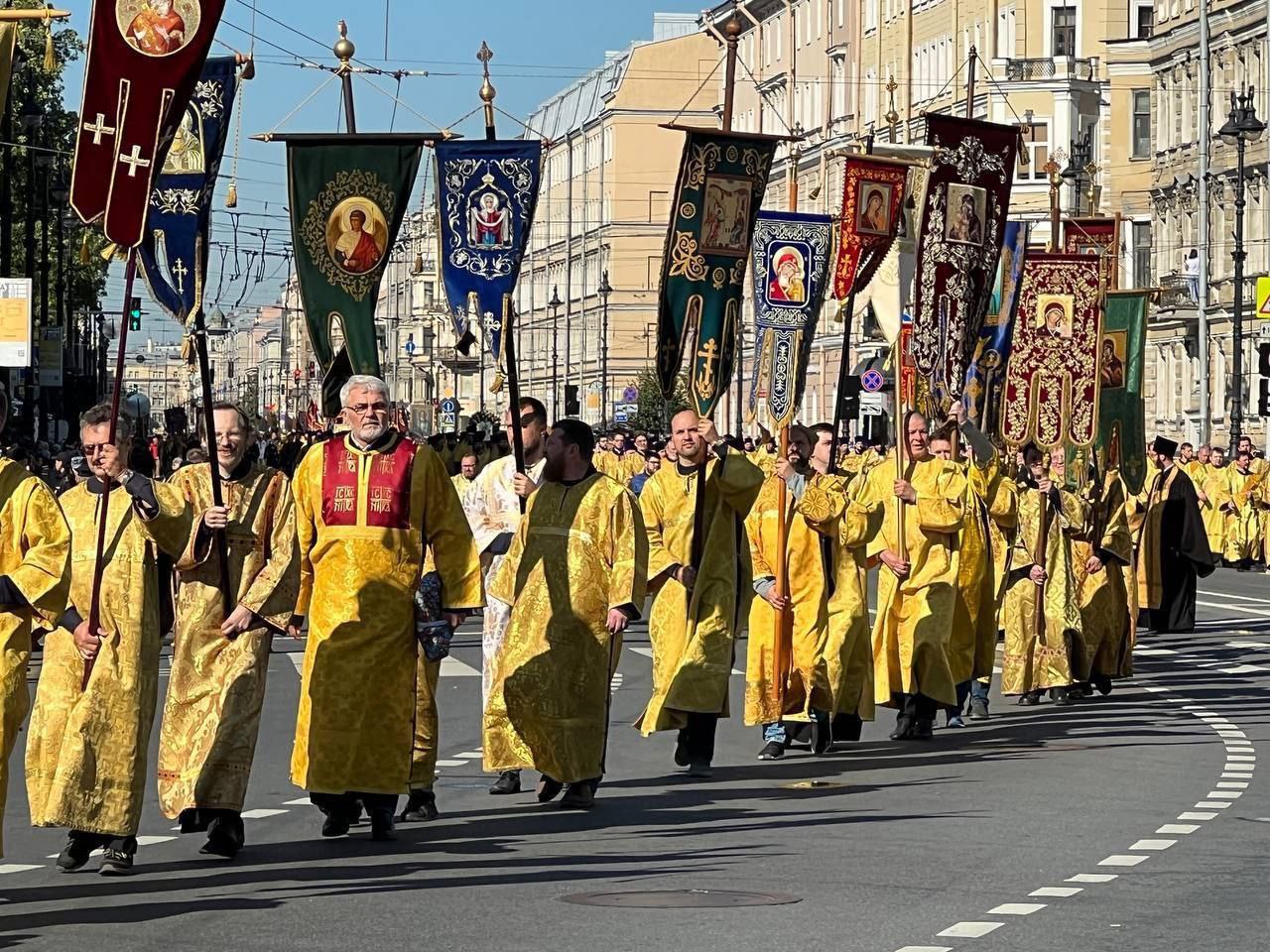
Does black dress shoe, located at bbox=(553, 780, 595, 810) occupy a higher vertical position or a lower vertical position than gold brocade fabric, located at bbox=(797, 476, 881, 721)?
lower

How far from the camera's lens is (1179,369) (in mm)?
65125

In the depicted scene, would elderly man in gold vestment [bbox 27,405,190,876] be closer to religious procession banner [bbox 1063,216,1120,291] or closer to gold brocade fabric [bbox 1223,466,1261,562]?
religious procession banner [bbox 1063,216,1120,291]

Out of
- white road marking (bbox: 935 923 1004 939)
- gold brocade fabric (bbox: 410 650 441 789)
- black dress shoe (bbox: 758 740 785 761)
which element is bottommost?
black dress shoe (bbox: 758 740 785 761)

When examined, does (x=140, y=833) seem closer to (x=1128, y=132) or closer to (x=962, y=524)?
(x=962, y=524)

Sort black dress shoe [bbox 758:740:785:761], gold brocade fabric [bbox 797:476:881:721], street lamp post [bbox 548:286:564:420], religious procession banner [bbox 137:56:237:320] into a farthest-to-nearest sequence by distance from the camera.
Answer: street lamp post [bbox 548:286:564:420] < religious procession banner [bbox 137:56:237:320] < gold brocade fabric [bbox 797:476:881:721] < black dress shoe [bbox 758:740:785:761]

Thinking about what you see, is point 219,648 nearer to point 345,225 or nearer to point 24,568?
point 24,568

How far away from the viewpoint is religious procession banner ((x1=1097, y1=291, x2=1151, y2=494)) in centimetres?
2402

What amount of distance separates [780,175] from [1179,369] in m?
28.3

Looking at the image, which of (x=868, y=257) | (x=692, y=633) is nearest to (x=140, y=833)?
(x=692, y=633)

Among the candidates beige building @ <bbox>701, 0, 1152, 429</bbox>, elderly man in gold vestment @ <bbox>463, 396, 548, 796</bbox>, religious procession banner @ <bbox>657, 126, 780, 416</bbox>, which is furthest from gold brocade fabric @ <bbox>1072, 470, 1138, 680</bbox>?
beige building @ <bbox>701, 0, 1152, 429</bbox>

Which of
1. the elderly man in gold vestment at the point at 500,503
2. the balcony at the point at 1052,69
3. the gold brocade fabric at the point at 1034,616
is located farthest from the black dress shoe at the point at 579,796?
the balcony at the point at 1052,69

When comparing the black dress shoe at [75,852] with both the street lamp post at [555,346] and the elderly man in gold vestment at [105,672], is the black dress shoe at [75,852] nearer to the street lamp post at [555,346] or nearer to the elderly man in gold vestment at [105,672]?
the elderly man in gold vestment at [105,672]

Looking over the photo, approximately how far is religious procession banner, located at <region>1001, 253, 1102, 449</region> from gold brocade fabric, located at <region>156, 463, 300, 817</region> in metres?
11.7

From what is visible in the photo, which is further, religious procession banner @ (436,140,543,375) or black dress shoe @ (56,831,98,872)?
religious procession banner @ (436,140,543,375)
